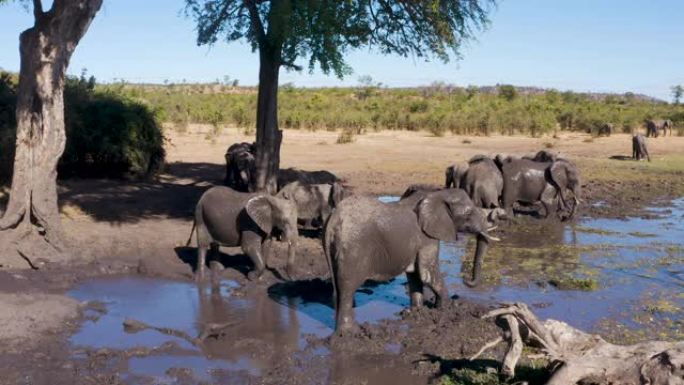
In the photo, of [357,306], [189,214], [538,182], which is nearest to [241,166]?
[189,214]

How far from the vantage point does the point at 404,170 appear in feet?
84.9

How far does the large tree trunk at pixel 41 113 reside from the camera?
41.6ft

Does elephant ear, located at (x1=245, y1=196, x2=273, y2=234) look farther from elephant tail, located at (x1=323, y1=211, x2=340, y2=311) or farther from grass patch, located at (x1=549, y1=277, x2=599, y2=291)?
grass patch, located at (x1=549, y1=277, x2=599, y2=291)

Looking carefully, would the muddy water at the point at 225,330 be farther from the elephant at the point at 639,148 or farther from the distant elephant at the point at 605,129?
the distant elephant at the point at 605,129

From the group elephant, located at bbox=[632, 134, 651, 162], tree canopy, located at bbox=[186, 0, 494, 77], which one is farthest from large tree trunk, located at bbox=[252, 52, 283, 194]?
elephant, located at bbox=[632, 134, 651, 162]

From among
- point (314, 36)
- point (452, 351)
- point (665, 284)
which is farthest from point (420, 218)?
point (314, 36)

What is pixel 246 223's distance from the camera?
11.8 m

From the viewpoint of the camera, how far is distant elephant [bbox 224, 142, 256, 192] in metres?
18.4

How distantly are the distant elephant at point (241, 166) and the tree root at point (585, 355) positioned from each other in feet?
37.3

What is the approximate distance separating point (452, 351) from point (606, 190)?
1538 cm

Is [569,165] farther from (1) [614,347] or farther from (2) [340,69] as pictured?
(1) [614,347]

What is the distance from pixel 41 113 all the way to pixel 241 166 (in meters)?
6.36

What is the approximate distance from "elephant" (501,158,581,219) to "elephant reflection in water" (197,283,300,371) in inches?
316

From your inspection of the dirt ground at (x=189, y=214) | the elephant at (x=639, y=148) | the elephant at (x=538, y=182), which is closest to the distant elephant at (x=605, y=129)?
the dirt ground at (x=189, y=214)
